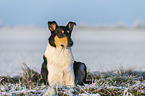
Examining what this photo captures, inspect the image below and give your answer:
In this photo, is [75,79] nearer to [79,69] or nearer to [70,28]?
[79,69]

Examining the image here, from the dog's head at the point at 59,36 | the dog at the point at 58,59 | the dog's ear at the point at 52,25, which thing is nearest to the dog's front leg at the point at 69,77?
the dog at the point at 58,59

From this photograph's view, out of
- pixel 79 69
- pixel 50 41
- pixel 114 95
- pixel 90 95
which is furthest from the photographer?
pixel 79 69

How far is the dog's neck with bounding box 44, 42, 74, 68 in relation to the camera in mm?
3467

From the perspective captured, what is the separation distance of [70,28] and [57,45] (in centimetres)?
41

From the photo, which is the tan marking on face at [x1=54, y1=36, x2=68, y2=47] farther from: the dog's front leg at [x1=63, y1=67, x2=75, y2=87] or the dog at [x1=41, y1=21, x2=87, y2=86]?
the dog's front leg at [x1=63, y1=67, x2=75, y2=87]

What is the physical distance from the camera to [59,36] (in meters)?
3.40

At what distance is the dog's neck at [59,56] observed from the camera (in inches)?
136

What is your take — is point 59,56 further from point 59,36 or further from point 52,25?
point 52,25

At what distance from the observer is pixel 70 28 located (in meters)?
3.67

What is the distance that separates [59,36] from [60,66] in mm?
464

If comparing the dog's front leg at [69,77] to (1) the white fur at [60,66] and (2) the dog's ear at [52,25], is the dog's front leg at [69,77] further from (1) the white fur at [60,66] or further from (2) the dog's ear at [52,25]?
(2) the dog's ear at [52,25]

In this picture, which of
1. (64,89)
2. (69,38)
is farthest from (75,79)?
(69,38)

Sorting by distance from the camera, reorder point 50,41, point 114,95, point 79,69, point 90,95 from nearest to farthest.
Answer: point 90,95
point 114,95
point 50,41
point 79,69

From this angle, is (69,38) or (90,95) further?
(69,38)
